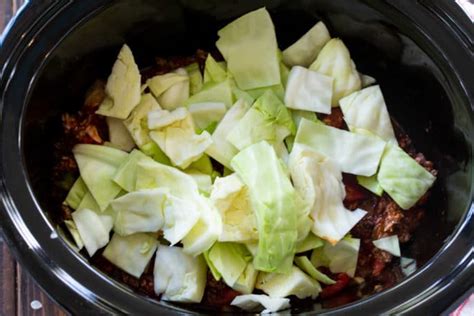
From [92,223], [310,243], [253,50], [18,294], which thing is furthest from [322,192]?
[18,294]

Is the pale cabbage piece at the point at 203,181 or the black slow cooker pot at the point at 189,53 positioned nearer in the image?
the black slow cooker pot at the point at 189,53

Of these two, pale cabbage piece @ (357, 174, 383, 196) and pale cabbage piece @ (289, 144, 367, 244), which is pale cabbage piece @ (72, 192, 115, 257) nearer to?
pale cabbage piece @ (289, 144, 367, 244)

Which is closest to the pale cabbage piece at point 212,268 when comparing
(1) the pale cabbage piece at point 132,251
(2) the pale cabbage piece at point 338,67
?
(1) the pale cabbage piece at point 132,251

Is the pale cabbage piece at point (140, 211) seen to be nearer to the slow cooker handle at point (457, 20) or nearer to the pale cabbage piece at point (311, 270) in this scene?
the pale cabbage piece at point (311, 270)

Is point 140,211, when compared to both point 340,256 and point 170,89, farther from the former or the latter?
point 340,256

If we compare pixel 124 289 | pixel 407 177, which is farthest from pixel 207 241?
pixel 407 177

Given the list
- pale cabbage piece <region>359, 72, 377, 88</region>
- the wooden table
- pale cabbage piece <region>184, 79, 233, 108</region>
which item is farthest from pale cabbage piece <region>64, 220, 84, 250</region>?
pale cabbage piece <region>359, 72, 377, 88</region>

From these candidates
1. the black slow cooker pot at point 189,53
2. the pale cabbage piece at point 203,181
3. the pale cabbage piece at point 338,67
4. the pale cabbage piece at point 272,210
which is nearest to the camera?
the black slow cooker pot at point 189,53
